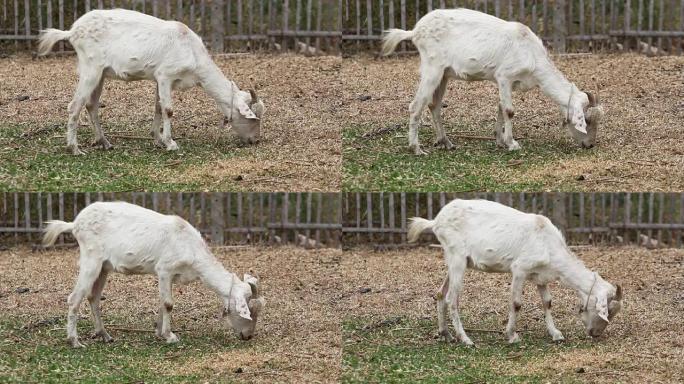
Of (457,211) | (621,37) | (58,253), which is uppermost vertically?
(621,37)

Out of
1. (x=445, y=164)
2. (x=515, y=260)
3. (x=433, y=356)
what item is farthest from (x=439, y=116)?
(x=433, y=356)

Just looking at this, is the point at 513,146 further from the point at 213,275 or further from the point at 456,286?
the point at 213,275

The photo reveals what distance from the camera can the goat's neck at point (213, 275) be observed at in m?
14.3

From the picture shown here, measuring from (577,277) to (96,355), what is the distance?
560cm

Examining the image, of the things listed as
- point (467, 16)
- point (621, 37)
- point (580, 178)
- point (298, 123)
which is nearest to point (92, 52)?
point (298, 123)

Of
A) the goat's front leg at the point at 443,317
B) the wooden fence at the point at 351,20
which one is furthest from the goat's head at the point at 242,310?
the wooden fence at the point at 351,20

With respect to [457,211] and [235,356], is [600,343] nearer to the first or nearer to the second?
[457,211]

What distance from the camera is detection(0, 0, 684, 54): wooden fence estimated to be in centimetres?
2045

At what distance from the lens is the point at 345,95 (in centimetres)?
1886

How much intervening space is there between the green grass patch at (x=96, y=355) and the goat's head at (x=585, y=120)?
5219 millimetres

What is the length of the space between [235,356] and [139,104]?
19.3 feet

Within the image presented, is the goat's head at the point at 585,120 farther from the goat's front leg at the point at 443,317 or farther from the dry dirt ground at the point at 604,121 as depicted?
the goat's front leg at the point at 443,317

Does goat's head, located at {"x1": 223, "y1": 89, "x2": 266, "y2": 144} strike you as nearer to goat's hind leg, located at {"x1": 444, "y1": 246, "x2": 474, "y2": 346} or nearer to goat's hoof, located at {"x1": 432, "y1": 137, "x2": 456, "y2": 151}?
goat's hoof, located at {"x1": 432, "y1": 137, "x2": 456, "y2": 151}

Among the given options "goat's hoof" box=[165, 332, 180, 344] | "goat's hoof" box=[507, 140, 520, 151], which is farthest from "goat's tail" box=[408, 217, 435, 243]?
"goat's hoof" box=[165, 332, 180, 344]
